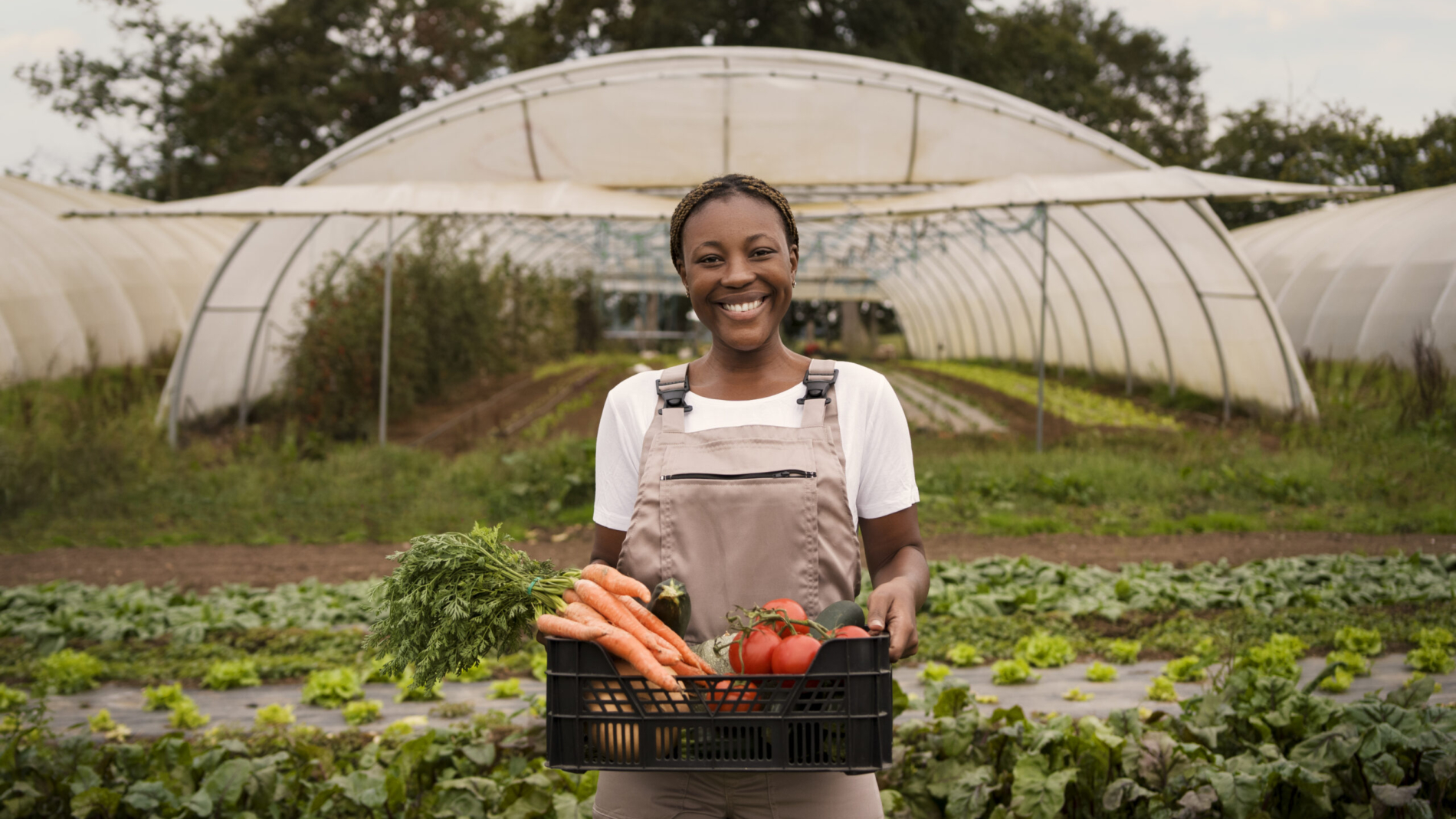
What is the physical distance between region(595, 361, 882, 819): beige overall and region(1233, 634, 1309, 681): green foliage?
7.67ft

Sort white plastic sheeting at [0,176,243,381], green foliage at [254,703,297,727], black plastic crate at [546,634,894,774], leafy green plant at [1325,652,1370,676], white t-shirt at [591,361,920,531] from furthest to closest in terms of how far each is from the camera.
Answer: white plastic sheeting at [0,176,243,381] → leafy green plant at [1325,652,1370,676] → green foliage at [254,703,297,727] → white t-shirt at [591,361,920,531] → black plastic crate at [546,634,894,774]

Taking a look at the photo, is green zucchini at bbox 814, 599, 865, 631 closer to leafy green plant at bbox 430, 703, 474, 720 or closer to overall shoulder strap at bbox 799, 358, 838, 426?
overall shoulder strap at bbox 799, 358, 838, 426

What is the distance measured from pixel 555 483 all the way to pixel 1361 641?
19.2 feet

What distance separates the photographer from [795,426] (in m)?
1.81

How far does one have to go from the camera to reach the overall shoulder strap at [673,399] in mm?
1808

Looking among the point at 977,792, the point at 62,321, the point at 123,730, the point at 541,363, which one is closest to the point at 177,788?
the point at 123,730

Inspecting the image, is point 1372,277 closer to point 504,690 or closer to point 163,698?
point 504,690

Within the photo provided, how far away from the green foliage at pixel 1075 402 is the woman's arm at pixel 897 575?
23.6 ft

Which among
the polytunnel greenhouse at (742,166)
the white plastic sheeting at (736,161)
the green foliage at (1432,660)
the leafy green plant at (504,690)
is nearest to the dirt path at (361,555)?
the green foliage at (1432,660)

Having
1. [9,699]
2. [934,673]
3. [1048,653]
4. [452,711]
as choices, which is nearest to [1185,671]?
[1048,653]

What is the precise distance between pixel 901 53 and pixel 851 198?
561 inches

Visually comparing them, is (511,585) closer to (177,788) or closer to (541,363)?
(177,788)

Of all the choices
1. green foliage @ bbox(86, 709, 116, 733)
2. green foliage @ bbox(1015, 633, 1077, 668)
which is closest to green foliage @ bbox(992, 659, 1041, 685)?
green foliage @ bbox(1015, 633, 1077, 668)

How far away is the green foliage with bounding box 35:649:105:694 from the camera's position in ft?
15.0
